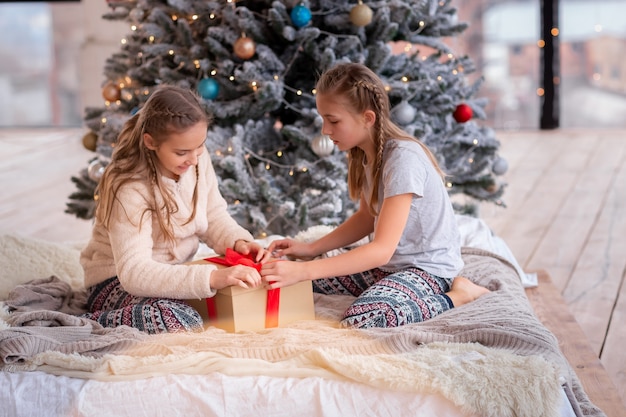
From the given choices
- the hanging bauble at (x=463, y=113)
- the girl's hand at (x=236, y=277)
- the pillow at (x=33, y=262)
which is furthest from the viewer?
the hanging bauble at (x=463, y=113)

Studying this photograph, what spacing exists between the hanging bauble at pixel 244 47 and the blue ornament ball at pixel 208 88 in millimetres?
143

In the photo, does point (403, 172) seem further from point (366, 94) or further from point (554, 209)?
point (554, 209)

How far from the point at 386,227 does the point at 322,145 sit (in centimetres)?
102

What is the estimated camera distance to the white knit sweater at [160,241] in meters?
1.98

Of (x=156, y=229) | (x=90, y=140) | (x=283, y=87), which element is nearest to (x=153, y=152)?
(x=156, y=229)

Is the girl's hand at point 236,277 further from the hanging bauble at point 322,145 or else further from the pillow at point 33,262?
the hanging bauble at point 322,145

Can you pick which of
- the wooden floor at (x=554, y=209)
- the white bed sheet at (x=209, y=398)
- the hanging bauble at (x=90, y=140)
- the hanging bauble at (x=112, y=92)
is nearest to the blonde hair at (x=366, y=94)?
the white bed sheet at (x=209, y=398)

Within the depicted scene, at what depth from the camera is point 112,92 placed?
11.0ft

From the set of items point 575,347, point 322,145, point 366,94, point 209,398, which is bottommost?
point 575,347

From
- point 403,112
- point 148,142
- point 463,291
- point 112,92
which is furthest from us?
point 112,92

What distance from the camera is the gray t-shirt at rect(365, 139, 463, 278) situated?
2.13 metres

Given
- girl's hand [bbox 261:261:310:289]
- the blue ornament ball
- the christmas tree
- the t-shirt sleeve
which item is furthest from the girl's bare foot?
the blue ornament ball

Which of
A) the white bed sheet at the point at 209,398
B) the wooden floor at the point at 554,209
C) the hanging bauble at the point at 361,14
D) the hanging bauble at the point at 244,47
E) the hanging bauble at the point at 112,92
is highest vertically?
the hanging bauble at the point at 361,14

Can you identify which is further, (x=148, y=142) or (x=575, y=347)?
(x=575, y=347)
